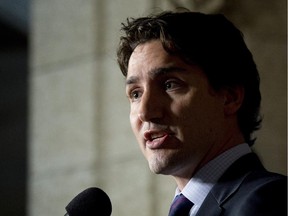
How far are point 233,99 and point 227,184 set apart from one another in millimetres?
343

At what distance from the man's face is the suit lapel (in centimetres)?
10

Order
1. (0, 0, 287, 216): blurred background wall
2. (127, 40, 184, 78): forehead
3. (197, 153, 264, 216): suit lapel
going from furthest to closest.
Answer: (0, 0, 287, 216): blurred background wall → (127, 40, 184, 78): forehead → (197, 153, 264, 216): suit lapel

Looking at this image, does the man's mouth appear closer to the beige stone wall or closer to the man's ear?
the man's ear

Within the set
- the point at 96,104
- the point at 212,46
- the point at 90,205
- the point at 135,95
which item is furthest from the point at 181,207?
the point at 96,104

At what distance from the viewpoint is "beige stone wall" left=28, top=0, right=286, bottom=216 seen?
14.2 ft

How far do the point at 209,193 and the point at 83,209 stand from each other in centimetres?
36

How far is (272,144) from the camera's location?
14.1 feet

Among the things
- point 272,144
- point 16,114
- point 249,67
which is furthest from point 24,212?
point 249,67

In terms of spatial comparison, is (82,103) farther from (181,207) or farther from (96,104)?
(181,207)

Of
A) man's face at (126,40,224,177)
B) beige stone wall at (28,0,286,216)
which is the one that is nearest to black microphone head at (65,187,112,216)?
man's face at (126,40,224,177)

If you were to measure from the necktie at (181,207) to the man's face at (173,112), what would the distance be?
0.08 meters

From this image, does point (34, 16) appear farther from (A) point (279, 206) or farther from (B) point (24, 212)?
(A) point (279, 206)

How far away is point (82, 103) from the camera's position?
4664 millimetres

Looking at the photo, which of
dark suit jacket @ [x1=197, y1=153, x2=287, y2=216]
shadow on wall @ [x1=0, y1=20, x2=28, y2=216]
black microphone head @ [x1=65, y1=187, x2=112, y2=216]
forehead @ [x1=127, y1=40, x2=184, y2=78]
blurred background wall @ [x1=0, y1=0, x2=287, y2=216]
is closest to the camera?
dark suit jacket @ [x1=197, y1=153, x2=287, y2=216]
